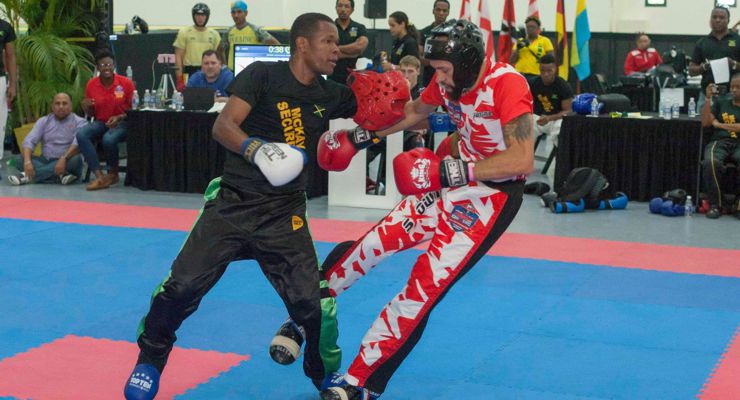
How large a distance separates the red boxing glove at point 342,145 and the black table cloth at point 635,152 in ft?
19.8

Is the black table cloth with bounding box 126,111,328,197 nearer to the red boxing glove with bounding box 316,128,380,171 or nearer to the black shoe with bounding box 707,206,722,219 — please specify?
the black shoe with bounding box 707,206,722,219

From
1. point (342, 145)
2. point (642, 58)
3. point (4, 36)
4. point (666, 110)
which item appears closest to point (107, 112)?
point (4, 36)

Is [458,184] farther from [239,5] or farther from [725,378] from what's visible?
[239,5]

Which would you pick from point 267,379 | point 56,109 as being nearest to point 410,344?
point 267,379

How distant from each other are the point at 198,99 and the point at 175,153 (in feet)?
2.08

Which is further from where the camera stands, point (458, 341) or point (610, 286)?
point (610, 286)

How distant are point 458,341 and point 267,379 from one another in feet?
3.97

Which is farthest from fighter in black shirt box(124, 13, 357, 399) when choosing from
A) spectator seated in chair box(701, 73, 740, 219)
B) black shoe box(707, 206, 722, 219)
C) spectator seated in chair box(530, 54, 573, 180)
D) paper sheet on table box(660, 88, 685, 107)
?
spectator seated in chair box(530, 54, 573, 180)

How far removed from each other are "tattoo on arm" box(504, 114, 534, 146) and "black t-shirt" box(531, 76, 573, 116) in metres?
7.43

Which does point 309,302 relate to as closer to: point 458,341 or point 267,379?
point 267,379

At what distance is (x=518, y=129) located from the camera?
4.24 m

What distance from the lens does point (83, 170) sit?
38.8 feet

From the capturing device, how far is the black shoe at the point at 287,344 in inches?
186

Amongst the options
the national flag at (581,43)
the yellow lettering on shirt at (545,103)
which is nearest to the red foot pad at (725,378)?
the yellow lettering on shirt at (545,103)
